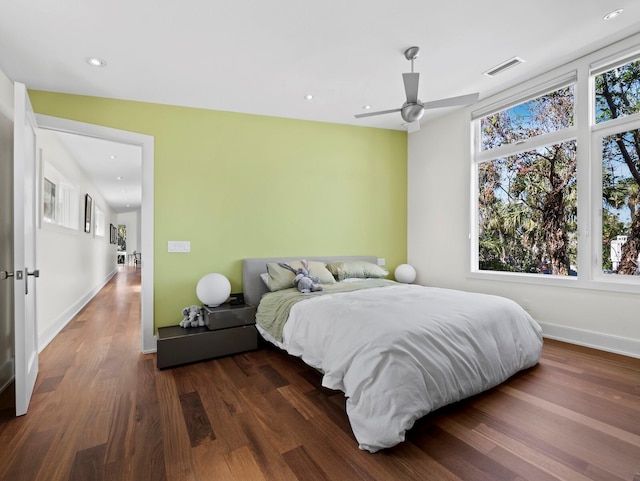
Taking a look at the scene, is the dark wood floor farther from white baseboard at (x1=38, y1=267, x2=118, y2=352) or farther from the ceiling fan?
the ceiling fan

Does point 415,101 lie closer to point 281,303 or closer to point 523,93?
point 523,93

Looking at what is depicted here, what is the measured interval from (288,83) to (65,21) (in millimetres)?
1743

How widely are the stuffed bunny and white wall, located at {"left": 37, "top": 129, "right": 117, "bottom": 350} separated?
2.63 m

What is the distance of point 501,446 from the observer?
161 cm

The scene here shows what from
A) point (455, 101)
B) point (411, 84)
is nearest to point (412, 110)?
point (411, 84)

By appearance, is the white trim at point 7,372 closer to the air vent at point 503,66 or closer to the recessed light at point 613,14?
the air vent at point 503,66

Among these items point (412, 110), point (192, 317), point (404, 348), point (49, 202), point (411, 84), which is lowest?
point (192, 317)

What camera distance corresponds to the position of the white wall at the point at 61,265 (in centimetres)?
345

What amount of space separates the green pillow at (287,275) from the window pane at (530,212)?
6.86ft

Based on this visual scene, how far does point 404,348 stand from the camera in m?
1.71

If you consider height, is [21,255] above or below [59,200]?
below

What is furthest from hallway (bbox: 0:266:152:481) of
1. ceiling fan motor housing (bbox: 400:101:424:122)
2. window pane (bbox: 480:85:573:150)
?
window pane (bbox: 480:85:573:150)

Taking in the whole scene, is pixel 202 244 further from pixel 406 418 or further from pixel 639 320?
pixel 639 320

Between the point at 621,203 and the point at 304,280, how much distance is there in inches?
121
